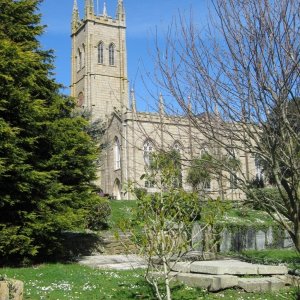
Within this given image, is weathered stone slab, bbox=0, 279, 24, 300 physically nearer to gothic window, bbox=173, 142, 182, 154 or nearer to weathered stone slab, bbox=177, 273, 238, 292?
gothic window, bbox=173, 142, 182, 154

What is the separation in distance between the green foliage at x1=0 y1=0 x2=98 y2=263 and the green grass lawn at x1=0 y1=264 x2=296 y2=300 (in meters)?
2.25

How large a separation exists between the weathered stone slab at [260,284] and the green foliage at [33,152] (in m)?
6.68

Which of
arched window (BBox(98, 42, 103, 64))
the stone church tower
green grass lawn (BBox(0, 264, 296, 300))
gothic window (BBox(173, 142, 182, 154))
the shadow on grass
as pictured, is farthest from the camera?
arched window (BBox(98, 42, 103, 64))

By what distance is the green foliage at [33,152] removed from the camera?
44.1 ft

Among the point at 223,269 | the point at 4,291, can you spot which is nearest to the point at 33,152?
the point at 223,269

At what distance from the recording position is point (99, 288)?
9.46 meters

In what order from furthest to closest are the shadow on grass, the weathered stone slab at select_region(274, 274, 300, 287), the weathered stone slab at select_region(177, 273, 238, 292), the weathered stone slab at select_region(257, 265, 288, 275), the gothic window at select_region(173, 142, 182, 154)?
1. the shadow on grass
2. the weathered stone slab at select_region(257, 265, 288, 275)
3. the weathered stone slab at select_region(274, 274, 300, 287)
4. the weathered stone slab at select_region(177, 273, 238, 292)
5. the gothic window at select_region(173, 142, 182, 154)

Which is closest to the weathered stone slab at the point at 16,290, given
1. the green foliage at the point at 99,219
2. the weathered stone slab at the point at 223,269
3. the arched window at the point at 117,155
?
the weathered stone slab at the point at 223,269

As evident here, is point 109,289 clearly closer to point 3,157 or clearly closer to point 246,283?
point 246,283

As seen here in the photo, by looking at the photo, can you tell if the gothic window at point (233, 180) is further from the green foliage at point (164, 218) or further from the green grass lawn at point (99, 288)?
the green grass lawn at point (99, 288)

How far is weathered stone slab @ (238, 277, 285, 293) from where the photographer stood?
30.3 ft

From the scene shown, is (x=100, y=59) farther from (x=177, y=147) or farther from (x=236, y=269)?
(x=177, y=147)

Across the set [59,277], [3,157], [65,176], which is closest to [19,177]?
[3,157]

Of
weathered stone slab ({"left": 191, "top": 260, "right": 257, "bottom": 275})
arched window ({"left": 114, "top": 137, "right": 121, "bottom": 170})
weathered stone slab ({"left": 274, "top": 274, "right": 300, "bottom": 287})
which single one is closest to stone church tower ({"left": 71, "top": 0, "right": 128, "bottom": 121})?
arched window ({"left": 114, "top": 137, "right": 121, "bottom": 170})
